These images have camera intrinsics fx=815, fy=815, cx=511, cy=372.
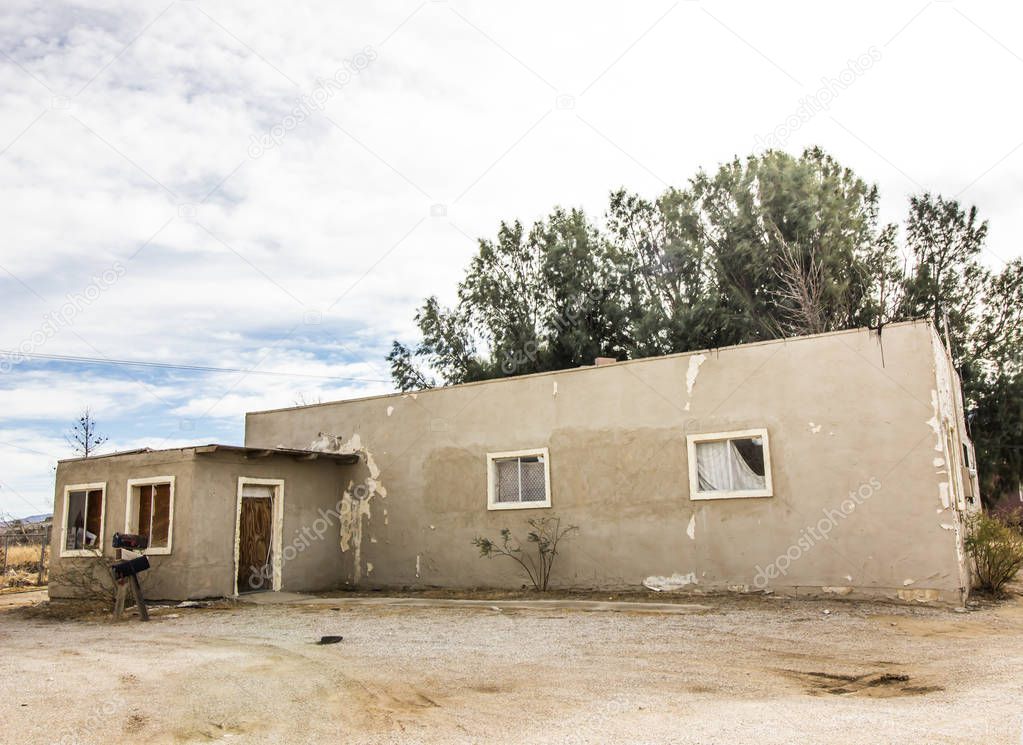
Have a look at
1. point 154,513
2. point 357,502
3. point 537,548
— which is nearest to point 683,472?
point 537,548

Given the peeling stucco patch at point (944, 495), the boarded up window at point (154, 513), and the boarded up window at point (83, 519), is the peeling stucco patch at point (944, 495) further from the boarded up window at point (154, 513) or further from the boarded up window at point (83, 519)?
the boarded up window at point (83, 519)

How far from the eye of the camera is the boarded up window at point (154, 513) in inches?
569

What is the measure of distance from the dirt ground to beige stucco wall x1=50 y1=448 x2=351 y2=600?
2563 mm

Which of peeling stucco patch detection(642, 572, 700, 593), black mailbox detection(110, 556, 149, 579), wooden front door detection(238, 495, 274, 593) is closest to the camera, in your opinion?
black mailbox detection(110, 556, 149, 579)

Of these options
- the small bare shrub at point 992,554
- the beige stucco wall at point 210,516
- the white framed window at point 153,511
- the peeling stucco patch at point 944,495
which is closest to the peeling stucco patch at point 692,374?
the peeling stucco patch at point 944,495

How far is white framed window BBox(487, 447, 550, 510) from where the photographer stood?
14880mm

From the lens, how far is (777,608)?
11406 mm

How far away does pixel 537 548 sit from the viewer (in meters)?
14.7

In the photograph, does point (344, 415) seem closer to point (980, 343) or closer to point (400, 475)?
point (400, 475)

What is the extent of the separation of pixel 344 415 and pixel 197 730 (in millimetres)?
12107

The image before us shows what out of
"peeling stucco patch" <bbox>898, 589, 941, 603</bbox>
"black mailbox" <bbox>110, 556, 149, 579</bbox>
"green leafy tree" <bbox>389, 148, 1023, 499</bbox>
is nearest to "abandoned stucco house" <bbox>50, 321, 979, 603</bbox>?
"peeling stucco patch" <bbox>898, 589, 941, 603</bbox>

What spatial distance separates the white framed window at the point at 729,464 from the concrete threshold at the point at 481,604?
6.63 feet

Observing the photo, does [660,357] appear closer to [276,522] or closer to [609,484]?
[609,484]

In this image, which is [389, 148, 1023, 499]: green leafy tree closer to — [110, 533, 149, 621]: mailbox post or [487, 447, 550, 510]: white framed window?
[487, 447, 550, 510]: white framed window
